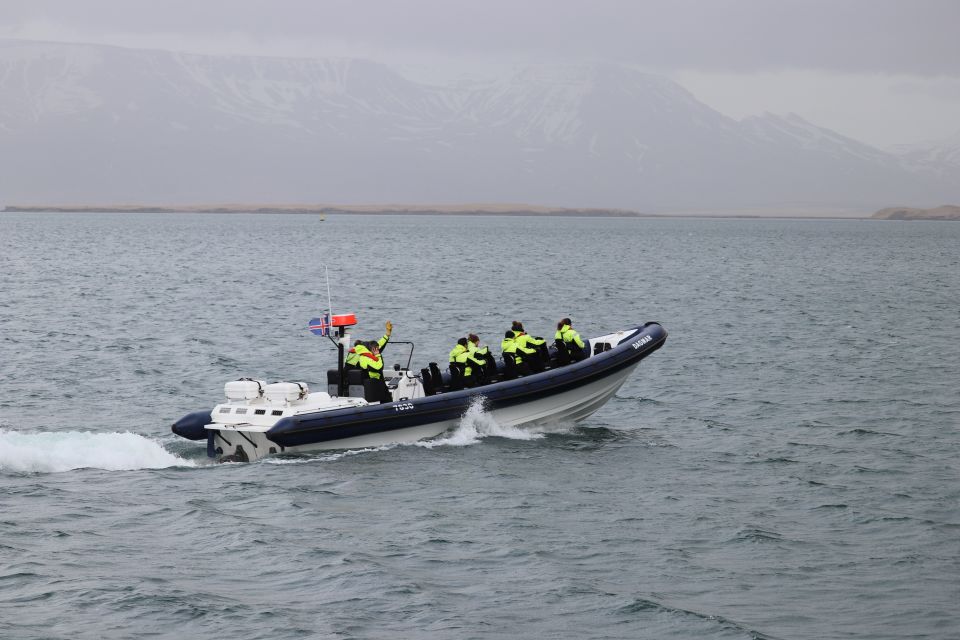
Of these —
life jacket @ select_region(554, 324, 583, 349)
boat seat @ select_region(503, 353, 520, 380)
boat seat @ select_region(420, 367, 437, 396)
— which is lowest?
boat seat @ select_region(420, 367, 437, 396)

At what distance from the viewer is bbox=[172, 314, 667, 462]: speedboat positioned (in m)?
18.5

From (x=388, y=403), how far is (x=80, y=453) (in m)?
4.83

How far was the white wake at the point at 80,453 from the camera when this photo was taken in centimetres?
1802

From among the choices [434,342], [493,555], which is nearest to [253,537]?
[493,555]

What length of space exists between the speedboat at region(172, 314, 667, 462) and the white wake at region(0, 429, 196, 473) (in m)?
0.56

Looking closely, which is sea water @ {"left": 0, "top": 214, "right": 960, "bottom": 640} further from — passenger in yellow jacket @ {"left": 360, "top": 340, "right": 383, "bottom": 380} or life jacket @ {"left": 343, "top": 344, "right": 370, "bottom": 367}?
life jacket @ {"left": 343, "top": 344, "right": 370, "bottom": 367}

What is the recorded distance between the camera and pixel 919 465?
64.0ft

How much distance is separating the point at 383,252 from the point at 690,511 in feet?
302

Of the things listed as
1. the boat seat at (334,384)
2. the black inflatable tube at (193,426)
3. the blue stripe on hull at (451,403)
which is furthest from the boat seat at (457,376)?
the black inflatable tube at (193,426)

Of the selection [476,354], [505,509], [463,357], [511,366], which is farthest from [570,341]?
[505,509]

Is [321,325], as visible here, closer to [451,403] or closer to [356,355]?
[356,355]

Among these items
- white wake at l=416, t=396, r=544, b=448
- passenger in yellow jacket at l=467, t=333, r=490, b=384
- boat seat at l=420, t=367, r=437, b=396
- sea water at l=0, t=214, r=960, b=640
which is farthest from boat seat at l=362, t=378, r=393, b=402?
passenger in yellow jacket at l=467, t=333, r=490, b=384

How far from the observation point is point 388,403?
1928cm

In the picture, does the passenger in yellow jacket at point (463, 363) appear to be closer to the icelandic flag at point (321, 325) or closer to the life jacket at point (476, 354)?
the life jacket at point (476, 354)
